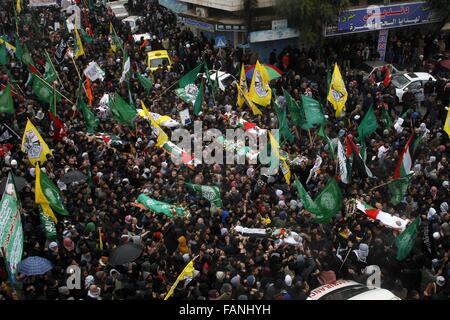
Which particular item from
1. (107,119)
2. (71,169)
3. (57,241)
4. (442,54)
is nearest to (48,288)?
(57,241)

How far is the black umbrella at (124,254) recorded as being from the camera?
1115 centimetres

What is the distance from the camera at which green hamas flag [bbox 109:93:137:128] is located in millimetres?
16375

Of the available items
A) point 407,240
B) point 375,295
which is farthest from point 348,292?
point 407,240

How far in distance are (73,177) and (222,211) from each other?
11.7 feet

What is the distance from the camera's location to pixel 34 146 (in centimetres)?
1459

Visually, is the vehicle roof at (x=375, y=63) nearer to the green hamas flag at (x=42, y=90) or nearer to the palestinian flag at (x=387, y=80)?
the palestinian flag at (x=387, y=80)

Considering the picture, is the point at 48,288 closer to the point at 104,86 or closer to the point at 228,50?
the point at 104,86

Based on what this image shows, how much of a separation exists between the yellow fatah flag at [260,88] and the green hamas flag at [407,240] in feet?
23.8

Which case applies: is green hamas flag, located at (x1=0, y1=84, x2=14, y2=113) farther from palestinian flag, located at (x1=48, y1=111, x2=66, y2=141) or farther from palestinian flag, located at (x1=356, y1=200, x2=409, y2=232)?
palestinian flag, located at (x1=356, y1=200, x2=409, y2=232)

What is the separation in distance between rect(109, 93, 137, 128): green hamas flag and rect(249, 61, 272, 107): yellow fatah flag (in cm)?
344

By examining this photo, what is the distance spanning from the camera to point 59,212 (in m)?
12.2

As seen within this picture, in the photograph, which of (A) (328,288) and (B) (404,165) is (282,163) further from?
(A) (328,288)

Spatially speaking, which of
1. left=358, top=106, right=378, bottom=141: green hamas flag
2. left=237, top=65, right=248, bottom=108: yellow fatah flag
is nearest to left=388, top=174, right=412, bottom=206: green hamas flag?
left=358, top=106, right=378, bottom=141: green hamas flag

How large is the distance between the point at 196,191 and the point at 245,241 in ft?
5.81
